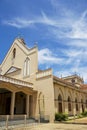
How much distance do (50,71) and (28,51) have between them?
19.1ft

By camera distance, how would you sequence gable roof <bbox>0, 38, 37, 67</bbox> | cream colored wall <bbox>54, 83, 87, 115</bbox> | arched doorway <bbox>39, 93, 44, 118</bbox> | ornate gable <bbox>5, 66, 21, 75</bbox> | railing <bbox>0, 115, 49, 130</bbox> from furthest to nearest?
ornate gable <bbox>5, 66, 21, 75</bbox> < gable roof <bbox>0, 38, 37, 67</bbox> < cream colored wall <bbox>54, 83, 87, 115</bbox> < arched doorway <bbox>39, 93, 44, 118</bbox> < railing <bbox>0, 115, 49, 130</bbox>

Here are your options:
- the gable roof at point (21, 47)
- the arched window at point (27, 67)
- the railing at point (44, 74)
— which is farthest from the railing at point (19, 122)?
the gable roof at point (21, 47)

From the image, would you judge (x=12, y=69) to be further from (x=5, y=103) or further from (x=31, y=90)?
(x=31, y=90)

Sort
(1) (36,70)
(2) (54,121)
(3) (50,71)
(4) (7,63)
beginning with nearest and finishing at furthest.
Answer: (2) (54,121), (3) (50,71), (1) (36,70), (4) (7,63)

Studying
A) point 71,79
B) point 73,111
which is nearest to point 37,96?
point 73,111

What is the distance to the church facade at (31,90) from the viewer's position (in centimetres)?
1853

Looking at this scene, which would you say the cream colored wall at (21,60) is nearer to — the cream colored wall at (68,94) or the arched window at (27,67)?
the arched window at (27,67)

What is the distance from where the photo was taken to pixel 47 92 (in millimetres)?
19359

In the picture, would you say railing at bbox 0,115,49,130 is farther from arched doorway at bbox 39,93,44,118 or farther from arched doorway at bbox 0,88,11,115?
arched doorway at bbox 0,88,11,115

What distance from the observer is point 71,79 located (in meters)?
41.4

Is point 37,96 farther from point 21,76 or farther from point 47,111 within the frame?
point 21,76

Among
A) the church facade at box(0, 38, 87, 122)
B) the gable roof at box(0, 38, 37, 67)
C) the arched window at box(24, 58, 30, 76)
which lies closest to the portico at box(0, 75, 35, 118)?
the church facade at box(0, 38, 87, 122)

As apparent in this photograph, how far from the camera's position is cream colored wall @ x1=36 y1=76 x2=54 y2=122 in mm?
18584

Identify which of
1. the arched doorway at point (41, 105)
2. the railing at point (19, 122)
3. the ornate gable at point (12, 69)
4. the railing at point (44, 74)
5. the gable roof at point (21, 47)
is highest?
the gable roof at point (21, 47)
